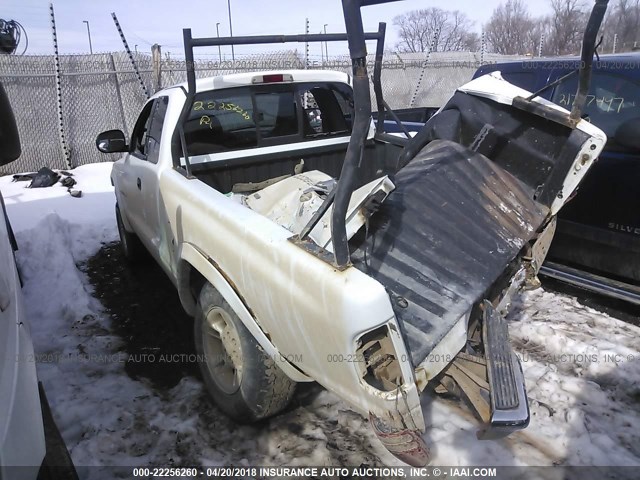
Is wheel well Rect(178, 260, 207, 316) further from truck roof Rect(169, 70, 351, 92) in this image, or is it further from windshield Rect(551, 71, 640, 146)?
windshield Rect(551, 71, 640, 146)

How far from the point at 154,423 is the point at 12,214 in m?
5.05

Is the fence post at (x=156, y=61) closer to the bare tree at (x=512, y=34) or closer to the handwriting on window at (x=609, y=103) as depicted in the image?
the handwriting on window at (x=609, y=103)

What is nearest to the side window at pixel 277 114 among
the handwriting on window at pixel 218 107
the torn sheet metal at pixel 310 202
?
the handwriting on window at pixel 218 107

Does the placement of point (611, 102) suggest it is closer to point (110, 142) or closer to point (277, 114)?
point (277, 114)

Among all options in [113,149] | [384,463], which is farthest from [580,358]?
[113,149]

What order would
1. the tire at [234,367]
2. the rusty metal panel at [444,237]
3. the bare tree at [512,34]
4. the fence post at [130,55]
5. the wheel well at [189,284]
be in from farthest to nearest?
the bare tree at [512,34], the fence post at [130,55], the wheel well at [189,284], the tire at [234,367], the rusty metal panel at [444,237]

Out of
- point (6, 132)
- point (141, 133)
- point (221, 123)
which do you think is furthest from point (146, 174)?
point (6, 132)

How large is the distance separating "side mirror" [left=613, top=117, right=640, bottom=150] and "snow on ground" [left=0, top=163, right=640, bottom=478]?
4.36 ft

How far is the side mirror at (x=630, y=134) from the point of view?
3371 millimetres

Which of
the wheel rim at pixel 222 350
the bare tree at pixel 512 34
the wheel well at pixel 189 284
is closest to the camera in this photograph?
the wheel rim at pixel 222 350

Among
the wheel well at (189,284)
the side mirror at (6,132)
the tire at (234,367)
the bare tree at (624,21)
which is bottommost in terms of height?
the tire at (234,367)

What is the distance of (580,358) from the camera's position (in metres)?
3.32

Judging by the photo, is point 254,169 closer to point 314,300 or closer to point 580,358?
point 314,300

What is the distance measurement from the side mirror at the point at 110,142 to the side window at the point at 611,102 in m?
3.81
